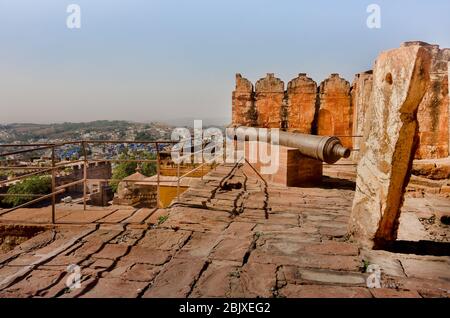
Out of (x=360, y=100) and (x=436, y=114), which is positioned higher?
(x=360, y=100)

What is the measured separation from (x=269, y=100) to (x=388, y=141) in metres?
9.96

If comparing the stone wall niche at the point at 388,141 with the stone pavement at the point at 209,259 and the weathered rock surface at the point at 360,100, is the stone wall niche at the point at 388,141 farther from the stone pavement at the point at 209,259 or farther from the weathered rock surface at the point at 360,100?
the weathered rock surface at the point at 360,100

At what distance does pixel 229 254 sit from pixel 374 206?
149 centimetres

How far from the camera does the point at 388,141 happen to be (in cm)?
309

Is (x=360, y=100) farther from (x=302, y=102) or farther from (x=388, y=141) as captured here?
(x=388, y=141)

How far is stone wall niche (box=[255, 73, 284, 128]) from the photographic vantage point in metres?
12.8

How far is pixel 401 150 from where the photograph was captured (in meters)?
3.04

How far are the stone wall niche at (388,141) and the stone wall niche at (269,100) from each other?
9.44 meters

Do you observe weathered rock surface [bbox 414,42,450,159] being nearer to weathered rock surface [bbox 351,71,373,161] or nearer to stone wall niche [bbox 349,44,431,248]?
weathered rock surface [bbox 351,71,373,161]

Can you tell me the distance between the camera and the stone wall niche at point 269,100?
12.8 m

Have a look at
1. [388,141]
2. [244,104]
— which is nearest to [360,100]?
[244,104]

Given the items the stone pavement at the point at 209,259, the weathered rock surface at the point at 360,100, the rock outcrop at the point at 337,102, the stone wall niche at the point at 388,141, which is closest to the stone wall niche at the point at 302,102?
the rock outcrop at the point at 337,102

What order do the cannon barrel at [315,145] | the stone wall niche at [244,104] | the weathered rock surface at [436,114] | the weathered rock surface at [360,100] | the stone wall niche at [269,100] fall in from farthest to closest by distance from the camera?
the stone wall niche at [244,104] → the stone wall niche at [269,100] → the weathered rock surface at [360,100] → the weathered rock surface at [436,114] → the cannon barrel at [315,145]
